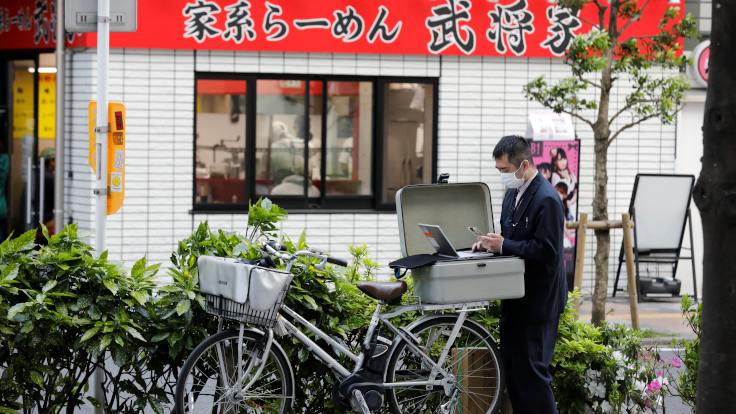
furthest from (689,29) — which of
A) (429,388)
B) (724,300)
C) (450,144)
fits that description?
(724,300)

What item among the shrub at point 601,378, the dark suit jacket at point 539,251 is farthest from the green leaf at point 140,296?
the shrub at point 601,378

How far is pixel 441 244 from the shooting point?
604 centimetres

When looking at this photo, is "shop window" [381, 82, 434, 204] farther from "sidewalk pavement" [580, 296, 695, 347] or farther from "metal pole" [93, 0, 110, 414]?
"metal pole" [93, 0, 110, 414]

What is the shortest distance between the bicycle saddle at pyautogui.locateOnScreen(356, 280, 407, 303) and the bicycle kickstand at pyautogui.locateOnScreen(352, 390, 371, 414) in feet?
1.72

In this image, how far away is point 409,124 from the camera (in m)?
15.3

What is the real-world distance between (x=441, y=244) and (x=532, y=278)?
0.55 meters

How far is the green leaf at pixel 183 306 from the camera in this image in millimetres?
6105

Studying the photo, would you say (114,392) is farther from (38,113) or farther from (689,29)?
(38,113)

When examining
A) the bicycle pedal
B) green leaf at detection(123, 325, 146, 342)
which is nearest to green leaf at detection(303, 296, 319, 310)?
the bicycle pedal

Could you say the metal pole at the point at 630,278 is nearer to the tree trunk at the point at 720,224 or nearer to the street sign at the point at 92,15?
the street sign at the point at 92,15

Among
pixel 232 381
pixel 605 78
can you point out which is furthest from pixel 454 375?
pixel 605 78

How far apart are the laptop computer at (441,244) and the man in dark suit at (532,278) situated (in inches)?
2.9

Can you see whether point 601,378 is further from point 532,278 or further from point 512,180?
point 512,180

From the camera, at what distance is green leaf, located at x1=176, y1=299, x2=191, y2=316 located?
611 centimetres
